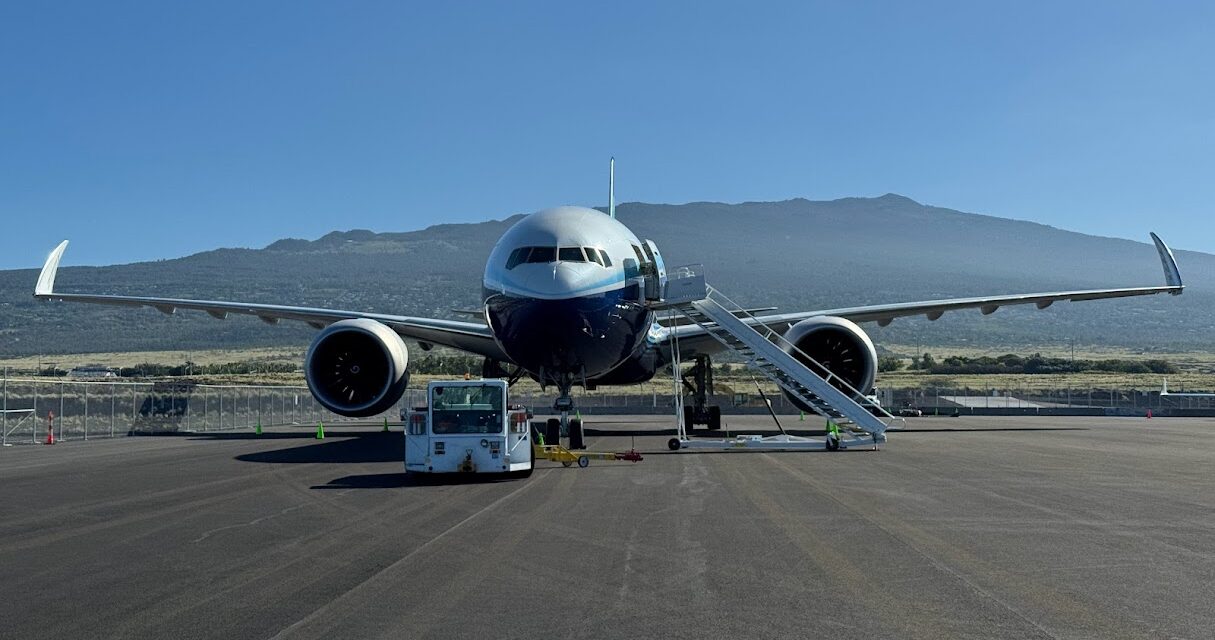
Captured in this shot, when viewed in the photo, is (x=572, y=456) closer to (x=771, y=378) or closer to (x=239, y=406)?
(x=771, y=378)

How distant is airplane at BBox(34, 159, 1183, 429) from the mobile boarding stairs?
39 centimetres

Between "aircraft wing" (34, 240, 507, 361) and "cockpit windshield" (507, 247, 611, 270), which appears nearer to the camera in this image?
"cockpit windshield" (507, 247, 611, 270)

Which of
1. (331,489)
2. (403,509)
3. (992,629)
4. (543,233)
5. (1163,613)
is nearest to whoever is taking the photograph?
(992,629)

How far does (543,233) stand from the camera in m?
22.5

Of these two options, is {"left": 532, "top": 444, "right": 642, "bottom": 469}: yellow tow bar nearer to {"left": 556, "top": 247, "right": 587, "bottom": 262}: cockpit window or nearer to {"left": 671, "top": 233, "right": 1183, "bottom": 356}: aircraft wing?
{"left": 556, "top": 247, "right": 587, "bottom": 262}: cockpit window

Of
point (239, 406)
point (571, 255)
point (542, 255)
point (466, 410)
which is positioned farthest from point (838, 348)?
point (239, 406)

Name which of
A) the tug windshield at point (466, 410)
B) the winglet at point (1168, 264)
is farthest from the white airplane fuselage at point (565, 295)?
the winglet at point (1168, 264)

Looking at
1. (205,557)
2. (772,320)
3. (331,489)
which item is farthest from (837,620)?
(772,320)

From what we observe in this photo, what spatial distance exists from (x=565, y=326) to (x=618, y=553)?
11833 millimetres

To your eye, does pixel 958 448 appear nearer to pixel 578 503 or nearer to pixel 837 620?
pixel 578 503

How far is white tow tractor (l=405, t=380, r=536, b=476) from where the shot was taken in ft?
56.3

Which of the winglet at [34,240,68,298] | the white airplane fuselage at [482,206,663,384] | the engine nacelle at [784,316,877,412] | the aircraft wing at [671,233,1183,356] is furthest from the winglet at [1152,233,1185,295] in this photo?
the winglet at [34,240,68,298]

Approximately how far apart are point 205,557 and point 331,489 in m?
6.10

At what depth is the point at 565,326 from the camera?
2164cm
